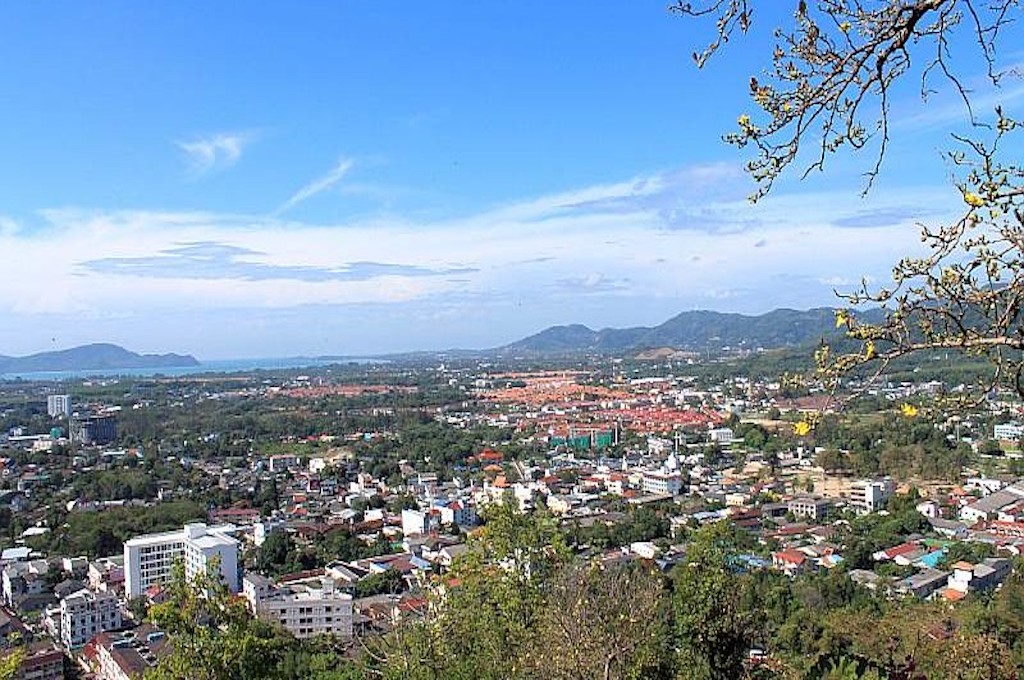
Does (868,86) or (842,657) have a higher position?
(868,86)

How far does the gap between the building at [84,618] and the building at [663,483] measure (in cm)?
1263

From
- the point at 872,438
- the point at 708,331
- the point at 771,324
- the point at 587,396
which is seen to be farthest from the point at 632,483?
the point at 708,331

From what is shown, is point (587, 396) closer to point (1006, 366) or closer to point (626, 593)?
point (626, 593)

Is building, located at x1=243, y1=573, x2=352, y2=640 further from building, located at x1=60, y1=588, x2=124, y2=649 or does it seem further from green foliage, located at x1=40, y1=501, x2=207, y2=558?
green foliage, located at x1=40, y1=501, x2=207, y2=558

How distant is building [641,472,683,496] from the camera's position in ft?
70.1

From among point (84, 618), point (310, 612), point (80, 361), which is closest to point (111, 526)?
point (84, 618)

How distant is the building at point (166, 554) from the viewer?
45.3 feet

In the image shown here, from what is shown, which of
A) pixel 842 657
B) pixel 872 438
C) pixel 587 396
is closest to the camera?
pixel 842 657

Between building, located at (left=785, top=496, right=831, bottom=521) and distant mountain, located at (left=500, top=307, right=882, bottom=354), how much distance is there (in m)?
58.2

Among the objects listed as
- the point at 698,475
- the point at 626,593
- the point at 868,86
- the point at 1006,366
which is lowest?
the point at 698,475

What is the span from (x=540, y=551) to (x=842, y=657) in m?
3.90

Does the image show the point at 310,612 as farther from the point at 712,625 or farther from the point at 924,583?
the point at 924,583

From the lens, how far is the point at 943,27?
57.7 inches

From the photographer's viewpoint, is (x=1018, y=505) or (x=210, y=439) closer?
(x=1018, y=505)
